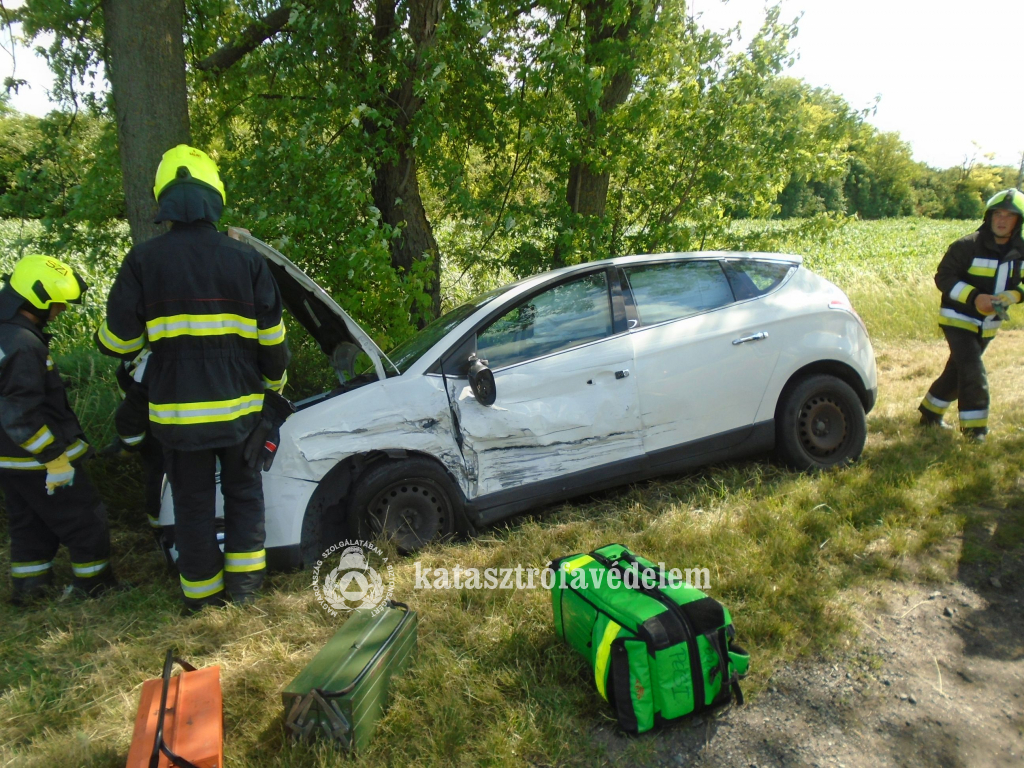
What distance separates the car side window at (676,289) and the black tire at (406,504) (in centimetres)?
162

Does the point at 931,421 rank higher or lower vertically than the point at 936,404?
lower

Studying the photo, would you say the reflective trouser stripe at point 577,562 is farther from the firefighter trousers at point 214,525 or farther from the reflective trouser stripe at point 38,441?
the reflective trouser stripe at point 38,441

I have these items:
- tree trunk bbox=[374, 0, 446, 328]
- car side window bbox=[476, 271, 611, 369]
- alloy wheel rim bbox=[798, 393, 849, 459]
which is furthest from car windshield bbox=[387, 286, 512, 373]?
alloy wheel rim bbox=[798, 393, 849, 459]

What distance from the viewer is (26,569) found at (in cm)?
380

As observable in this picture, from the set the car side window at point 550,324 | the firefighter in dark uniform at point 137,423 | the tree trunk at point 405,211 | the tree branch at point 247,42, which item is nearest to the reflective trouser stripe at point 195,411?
the firefighter in dark uniform at point 137,423

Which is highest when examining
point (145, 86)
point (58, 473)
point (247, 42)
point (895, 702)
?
point (247, 42)

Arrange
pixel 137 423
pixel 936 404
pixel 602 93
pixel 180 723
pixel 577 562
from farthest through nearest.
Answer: pixel 602 93 < pixel 936 404 < pixel 137 423 < pixel 577 562 < pixel 180 723

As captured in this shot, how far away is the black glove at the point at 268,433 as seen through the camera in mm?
3320

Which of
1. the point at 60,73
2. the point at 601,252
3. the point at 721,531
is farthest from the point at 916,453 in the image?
the point at 60,73

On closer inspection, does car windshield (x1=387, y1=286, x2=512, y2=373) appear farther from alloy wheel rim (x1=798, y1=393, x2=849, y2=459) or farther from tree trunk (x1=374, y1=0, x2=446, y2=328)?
alloy wheel rim (x1=798, y1=393, x2=849, y2=459)

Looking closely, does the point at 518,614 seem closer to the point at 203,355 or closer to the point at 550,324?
the point at 550,324

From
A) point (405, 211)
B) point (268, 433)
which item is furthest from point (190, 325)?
point (405, 211)

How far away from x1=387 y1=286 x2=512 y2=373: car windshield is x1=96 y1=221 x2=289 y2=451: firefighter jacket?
3.30ft

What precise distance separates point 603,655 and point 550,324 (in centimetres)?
214
